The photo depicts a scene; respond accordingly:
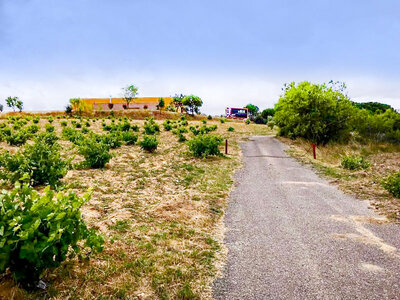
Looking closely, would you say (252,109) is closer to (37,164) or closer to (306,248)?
(37,164)

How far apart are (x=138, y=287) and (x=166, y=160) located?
11307mm

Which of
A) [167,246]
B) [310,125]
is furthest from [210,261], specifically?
[310,125]

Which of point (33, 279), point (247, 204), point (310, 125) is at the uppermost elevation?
point (310, 125)

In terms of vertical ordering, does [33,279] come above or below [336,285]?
above

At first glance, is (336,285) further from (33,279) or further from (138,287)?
(33,279)

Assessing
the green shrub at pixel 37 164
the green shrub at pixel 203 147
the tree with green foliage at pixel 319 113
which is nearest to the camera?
the green shrub at pixel 37 164

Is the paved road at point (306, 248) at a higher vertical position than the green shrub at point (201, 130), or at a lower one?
lower

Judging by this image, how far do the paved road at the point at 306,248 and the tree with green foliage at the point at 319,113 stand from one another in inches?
620

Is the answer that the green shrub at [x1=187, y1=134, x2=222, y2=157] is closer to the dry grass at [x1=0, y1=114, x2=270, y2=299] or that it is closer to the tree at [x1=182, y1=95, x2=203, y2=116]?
the dry grass at [x1=0, y1=114, x2=270, y2=299]

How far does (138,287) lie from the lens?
153 inches

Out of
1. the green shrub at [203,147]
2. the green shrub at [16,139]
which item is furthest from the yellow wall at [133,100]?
the green shrub at [203,147]

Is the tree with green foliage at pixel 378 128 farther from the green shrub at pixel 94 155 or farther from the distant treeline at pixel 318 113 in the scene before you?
the green shrub at pixel 94 155

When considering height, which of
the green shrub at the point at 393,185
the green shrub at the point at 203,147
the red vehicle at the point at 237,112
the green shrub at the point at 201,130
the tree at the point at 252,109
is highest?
the tree at the point at 252,109

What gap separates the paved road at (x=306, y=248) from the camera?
13.4 ft
